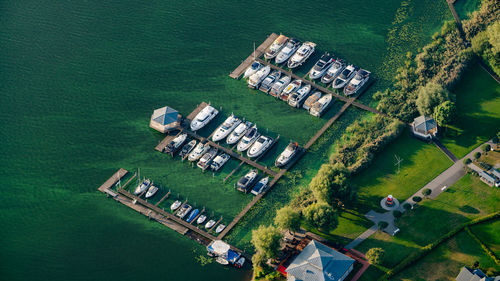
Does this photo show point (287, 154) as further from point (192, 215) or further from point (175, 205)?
point (175, 205)

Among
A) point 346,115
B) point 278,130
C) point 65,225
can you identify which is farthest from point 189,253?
point 346,115

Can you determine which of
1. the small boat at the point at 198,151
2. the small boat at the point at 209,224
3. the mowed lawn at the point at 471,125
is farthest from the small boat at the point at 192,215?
the mowed lawn at the point at 471,125

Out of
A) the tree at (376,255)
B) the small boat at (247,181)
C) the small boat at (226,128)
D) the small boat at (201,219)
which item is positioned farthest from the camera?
the small boat at (226,128)

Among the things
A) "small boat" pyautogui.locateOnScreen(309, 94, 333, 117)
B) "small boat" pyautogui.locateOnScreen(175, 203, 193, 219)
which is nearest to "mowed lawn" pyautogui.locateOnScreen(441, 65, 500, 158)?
"small boat" pyautogui.locateOnScreen(309, 94, 333, 117)

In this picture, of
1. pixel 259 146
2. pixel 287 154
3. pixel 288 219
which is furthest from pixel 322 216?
pixel 259 146

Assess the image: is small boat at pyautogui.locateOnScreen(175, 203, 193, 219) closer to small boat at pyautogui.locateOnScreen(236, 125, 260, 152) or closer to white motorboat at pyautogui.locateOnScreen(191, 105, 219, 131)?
small boat at pyautogui.locateOnScreen(236, 125, 260, 152)

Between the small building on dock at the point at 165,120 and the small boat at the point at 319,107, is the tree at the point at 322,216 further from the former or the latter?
the small building on dock at the point at 165,120
